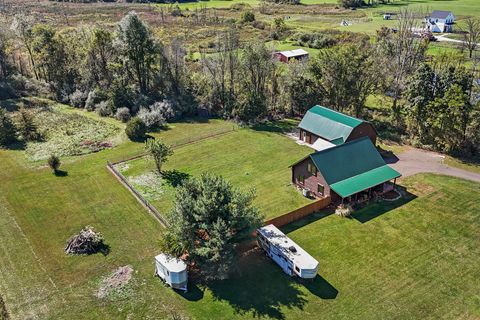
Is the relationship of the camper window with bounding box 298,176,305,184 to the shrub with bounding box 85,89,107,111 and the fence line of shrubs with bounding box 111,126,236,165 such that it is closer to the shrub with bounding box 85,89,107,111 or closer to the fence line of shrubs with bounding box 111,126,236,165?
the fence line of shrubs with bounding box 111,126,236,165

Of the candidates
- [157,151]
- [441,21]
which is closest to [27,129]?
[157,151]

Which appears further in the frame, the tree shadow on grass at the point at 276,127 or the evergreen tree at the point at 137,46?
the evergreen tree at the point at 137,46

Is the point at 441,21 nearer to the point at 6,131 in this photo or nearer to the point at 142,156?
the point at 142,156

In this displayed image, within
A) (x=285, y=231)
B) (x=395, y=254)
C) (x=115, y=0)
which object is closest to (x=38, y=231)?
(x=285, y=231)

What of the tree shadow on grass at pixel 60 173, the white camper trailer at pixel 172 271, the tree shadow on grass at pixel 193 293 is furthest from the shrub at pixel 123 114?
the tree shadow on grass at pixel 193 293

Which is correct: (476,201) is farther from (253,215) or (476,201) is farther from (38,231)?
(38,231)

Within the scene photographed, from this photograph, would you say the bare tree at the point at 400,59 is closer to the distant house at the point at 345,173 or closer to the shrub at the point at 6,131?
the distant house at the point at 345,173
